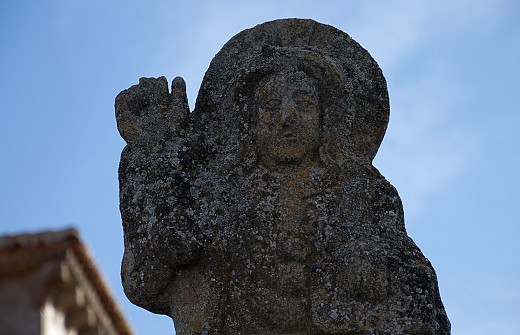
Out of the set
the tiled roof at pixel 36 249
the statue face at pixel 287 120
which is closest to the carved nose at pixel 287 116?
the statue face at pixel 287 120

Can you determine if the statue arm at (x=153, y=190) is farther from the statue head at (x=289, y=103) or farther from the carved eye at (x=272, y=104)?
the carved eye at (x=272, y=104)

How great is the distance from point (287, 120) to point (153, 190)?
969 millimetres

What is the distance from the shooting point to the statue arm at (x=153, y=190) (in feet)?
40.4

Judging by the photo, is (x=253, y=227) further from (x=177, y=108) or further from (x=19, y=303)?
(x=19, y=303)

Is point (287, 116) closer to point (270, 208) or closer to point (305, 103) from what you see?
point (305, 103)

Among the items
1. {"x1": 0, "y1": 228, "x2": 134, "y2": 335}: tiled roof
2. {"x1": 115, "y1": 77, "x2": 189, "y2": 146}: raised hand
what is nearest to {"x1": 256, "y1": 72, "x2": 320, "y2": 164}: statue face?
{"x1": 115, "y1": 77, "x2": 189, "y2": 146}: raised hand

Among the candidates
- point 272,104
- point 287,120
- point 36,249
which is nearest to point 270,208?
point 287,120

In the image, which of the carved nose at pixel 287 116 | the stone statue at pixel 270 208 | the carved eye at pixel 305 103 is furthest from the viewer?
the carved eye at pixel 305 103

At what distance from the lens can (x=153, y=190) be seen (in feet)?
40.8

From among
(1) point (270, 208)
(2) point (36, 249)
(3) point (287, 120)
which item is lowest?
(2) point (36, 249)

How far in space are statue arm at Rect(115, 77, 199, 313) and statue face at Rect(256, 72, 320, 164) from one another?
554mm

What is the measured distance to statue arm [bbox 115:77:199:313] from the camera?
12320 millimetres

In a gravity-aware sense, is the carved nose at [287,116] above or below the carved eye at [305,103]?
below

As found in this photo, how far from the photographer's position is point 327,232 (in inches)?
493
